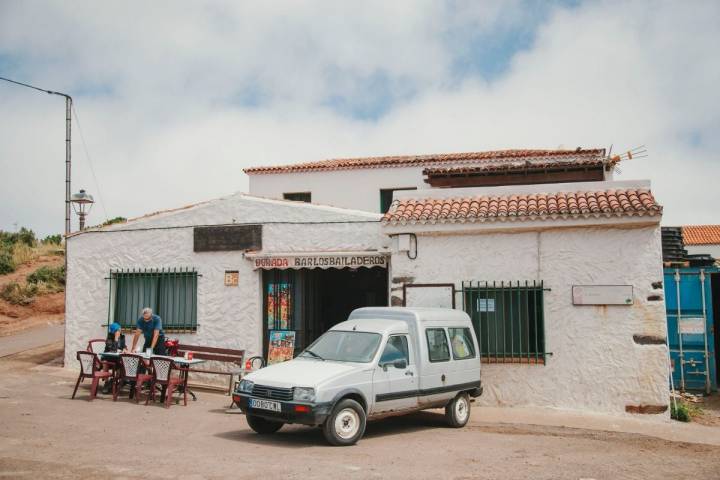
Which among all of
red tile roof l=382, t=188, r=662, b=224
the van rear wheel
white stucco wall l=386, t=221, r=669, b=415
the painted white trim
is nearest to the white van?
the van rear wheel

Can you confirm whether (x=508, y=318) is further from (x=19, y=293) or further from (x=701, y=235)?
(x=701, y=235)

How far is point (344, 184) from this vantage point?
A: 23.2 metres

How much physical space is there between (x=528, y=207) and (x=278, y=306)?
5652 millimetres

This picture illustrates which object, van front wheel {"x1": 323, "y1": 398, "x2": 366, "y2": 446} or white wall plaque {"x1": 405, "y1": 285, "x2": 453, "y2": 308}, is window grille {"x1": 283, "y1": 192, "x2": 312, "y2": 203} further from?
van front wheel {"x1": 323, "y1": 398, "x2": 366, "y2": 446}

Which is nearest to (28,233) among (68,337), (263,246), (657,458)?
(68,337)

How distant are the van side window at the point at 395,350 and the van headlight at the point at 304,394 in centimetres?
125

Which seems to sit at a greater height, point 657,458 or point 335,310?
point 335,310

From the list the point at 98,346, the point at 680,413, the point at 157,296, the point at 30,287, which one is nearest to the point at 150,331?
the point at 98,346

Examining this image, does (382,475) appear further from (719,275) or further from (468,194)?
(719,275)

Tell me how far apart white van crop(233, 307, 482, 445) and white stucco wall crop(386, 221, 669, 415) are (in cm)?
159

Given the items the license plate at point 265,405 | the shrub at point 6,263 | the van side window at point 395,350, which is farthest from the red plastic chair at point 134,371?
the shrub at point 6,263

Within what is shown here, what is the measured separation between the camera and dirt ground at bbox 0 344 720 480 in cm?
690

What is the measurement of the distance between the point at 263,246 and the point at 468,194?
4456 mm

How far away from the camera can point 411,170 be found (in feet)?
73.3
